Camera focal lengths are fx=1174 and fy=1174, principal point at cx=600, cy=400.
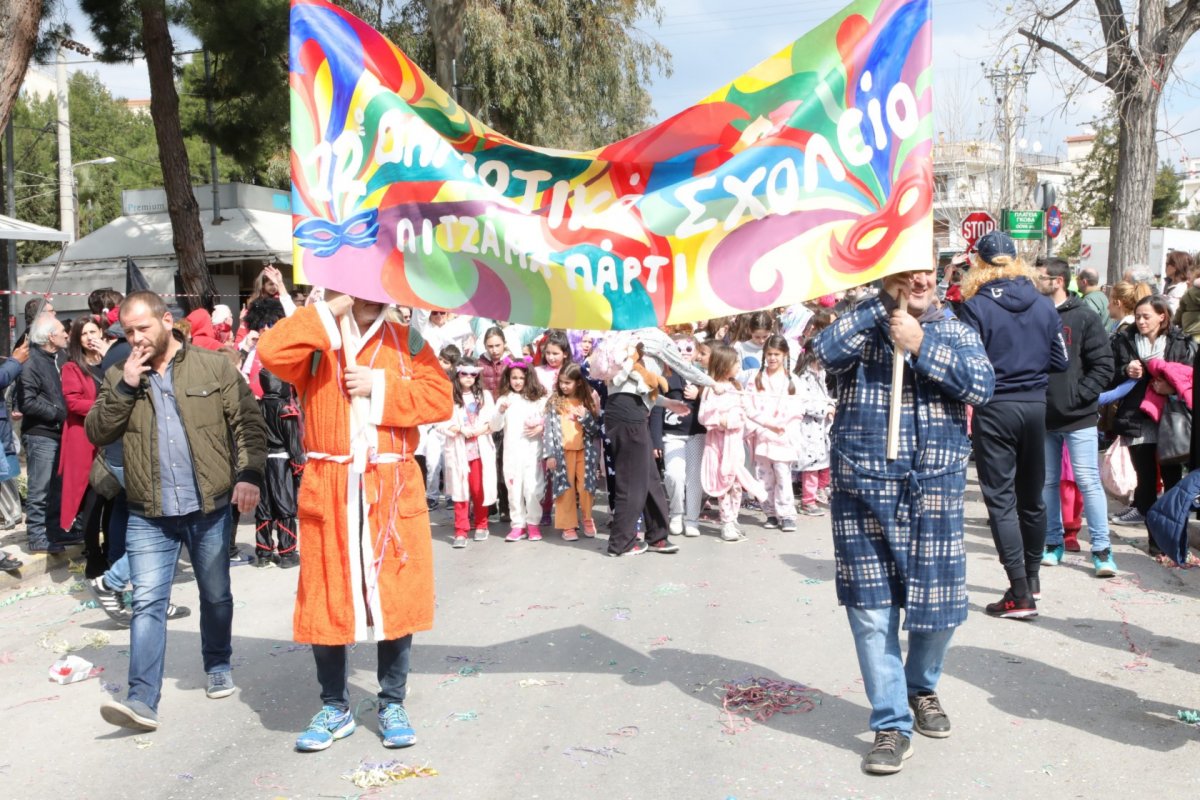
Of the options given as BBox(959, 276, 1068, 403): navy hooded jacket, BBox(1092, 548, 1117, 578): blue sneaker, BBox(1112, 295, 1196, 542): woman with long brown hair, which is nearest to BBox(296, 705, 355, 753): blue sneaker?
BBox(959, 276, 1068, 403): navy hooded jacket

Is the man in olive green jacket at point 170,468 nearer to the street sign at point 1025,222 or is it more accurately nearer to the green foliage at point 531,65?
the green foliage at point 531,65

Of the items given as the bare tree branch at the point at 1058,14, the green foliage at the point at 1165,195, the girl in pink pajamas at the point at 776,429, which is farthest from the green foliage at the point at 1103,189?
the girl in pink pajamas at the point at 776,429

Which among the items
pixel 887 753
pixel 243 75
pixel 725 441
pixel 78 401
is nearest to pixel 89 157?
pixel 243 75

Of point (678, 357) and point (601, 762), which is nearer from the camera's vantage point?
point (601, 762)

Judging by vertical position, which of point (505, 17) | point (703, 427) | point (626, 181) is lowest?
point (703, 427)

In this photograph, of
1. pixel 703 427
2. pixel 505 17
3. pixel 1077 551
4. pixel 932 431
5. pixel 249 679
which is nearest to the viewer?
pixel 932 431

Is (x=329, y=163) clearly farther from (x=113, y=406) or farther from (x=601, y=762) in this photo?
(x=601, y=762)

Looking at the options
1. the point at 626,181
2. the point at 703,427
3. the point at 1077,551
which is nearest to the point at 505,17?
the point at 703,427

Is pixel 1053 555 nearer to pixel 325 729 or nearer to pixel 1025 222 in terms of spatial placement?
pixel 325 729

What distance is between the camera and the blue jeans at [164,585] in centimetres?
530

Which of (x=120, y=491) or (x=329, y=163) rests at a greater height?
(x=329, y=163)

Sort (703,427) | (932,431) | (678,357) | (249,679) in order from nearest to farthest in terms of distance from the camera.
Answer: (932,431) → (249,679) → (678,357) → (703,427)

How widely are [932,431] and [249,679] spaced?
11.9 feet

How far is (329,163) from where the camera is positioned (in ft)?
16.4
